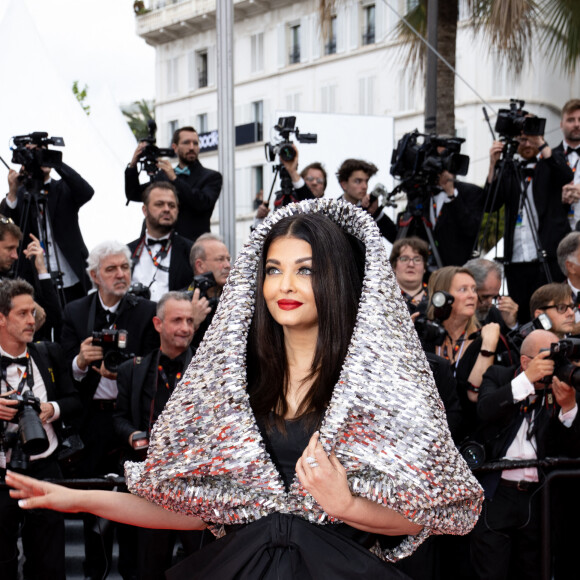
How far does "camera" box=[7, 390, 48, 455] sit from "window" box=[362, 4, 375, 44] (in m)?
20.9

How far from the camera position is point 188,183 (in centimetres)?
652

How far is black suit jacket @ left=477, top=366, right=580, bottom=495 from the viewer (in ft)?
13.6

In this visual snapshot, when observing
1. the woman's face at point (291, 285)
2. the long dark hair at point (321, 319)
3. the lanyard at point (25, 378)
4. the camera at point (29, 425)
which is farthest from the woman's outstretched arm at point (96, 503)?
the lanyard at point (25, 378)

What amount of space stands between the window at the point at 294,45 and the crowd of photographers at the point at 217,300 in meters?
19.0

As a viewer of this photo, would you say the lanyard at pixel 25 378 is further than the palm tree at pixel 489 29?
No

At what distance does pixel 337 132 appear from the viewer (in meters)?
12.9

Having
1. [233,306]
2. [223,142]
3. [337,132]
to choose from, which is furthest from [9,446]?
[337,132]

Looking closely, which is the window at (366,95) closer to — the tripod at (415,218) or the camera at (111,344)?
the tripod at (415,218)

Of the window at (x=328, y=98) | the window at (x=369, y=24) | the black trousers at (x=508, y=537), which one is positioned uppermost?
the window at (x=369, y=24)

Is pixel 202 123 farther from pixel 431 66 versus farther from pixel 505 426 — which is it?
pixel 505 426

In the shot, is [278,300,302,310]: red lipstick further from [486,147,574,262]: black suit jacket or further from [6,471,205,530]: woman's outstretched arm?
[486,147,574,262]: black suit jacket

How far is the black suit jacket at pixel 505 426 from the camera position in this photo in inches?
163

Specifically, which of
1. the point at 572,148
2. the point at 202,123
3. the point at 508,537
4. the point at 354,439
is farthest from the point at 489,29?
the point at 202,123

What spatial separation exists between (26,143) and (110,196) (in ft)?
13.0
